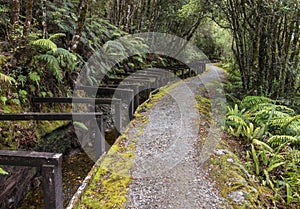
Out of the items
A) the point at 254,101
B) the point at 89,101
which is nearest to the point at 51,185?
the point at 89,101

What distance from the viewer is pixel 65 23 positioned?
6.61 m

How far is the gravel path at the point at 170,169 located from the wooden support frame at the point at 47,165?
47.4 inches

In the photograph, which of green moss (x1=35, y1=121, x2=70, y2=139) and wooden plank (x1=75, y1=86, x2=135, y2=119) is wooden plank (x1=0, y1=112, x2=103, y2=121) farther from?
wooden plank (x1=75, y1=86, x2=135, y2=119)

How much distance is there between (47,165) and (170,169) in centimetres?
232

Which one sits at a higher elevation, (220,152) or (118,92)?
(118,92)

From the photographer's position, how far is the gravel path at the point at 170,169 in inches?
126

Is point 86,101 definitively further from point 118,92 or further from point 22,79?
point 22,79

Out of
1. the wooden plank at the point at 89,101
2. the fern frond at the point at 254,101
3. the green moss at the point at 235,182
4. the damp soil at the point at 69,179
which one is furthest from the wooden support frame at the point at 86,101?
the fern frond at the point at 254,101

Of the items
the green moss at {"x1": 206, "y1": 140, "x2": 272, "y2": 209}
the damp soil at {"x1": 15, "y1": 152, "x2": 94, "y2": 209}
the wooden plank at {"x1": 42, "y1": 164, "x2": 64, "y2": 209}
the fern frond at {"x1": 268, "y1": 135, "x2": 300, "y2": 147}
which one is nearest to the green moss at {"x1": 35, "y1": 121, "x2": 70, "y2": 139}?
the damp soil at {"x1": 15, "y1": 152, "x2": 94, "y2": 209}

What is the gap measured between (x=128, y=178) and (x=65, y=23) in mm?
4987

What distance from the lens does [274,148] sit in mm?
5285

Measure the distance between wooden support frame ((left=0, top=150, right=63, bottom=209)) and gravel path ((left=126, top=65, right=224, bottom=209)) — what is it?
1203 mm

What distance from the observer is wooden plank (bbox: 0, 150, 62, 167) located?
2.05 metres

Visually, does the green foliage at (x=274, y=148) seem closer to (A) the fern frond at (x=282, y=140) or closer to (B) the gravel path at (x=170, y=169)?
(A) the fern frond at (x=282, y=140)
